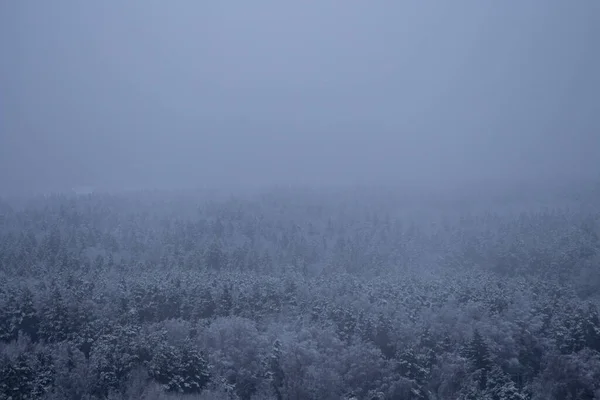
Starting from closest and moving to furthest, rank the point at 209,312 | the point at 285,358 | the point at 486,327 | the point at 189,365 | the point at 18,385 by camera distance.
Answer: the point at 18,385 < the point at 189,365 < the point at 285,358 < the point at 486,327 < the point at 209,312

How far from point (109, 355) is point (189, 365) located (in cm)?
548

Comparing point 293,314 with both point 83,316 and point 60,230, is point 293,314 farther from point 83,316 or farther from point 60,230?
point 60,230

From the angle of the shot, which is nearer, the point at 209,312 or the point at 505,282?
the point at 209,312

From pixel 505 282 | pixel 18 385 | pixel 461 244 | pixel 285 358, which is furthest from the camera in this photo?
pixel 461 244

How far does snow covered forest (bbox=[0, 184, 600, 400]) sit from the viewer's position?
32500 millimetres

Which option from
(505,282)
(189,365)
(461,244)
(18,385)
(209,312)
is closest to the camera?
(18,385)

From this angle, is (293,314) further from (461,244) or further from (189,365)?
(461,244)

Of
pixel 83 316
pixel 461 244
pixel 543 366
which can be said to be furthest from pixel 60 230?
pixel 543 366

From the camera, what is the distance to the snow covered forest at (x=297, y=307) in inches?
1280

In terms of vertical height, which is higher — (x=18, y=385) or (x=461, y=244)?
(x=461, y=244)

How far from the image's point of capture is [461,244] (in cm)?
6519

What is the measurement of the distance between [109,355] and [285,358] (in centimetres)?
1216

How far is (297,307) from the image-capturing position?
4338 cm

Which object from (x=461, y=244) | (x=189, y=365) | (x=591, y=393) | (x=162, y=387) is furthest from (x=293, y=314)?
(x=461, y=244)
